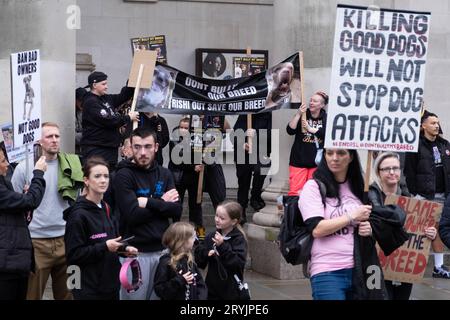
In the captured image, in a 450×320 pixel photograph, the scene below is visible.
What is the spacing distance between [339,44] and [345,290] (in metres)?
1.63

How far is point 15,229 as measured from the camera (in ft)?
23.7

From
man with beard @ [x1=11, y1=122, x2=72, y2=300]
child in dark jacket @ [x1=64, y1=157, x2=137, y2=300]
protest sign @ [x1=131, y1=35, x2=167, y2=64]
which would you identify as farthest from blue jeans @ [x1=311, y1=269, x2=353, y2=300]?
protest sign @ [x1=131, y1=35, x2=167, y2=64]

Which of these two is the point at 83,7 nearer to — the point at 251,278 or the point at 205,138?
the point at 205,138

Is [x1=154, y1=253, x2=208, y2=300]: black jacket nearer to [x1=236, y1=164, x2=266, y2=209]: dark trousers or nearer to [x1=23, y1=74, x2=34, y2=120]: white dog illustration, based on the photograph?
[x1=23, y1=74, x2=34, y2=120]: white dog illustration

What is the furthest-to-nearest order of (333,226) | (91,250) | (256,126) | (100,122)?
(256,126), (100,122), (91,250), (333,226)

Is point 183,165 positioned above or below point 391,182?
below

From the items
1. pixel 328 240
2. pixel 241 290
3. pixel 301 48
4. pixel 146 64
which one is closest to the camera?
pixel 328 240

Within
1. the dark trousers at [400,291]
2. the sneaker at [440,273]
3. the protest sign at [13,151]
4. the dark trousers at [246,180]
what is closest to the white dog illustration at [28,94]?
the protest sign at [13,151]

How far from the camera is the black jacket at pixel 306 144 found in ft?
36.3

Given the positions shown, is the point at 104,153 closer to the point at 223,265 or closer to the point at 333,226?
the point at 223,265

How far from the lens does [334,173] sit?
663 cm

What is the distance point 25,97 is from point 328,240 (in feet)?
9.28

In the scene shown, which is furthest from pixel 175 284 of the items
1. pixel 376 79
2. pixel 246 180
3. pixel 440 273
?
pixel 246 180
